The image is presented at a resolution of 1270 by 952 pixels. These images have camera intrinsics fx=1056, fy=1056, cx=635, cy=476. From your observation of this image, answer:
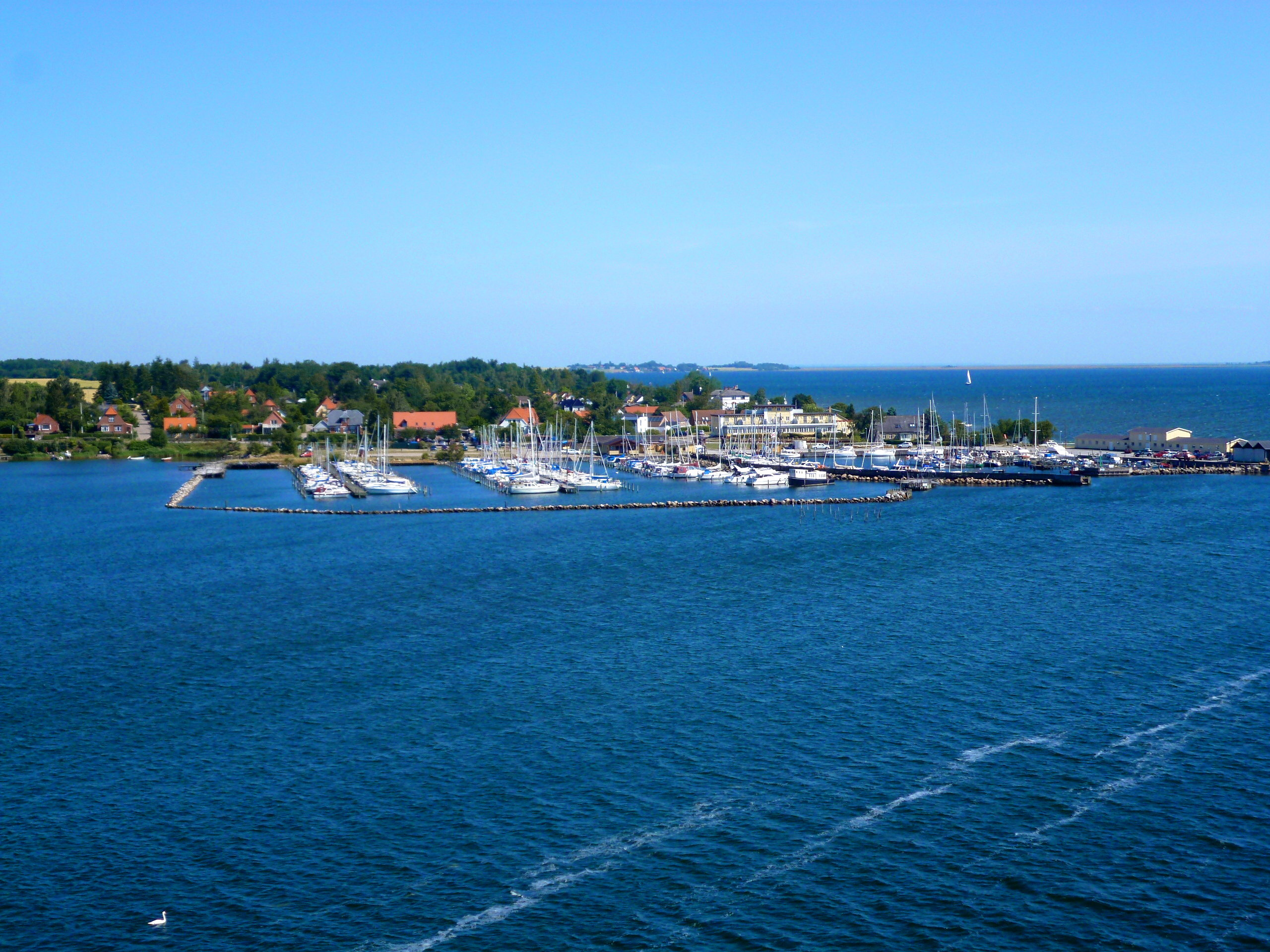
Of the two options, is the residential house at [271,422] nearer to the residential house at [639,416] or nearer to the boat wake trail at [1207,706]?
the residential house at [639,416]

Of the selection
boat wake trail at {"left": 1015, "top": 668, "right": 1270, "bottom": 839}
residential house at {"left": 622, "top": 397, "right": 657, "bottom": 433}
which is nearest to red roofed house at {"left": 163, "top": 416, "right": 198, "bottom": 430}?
residential house at {"left": 622, "top": 397, "right": 657, "bottom": 433}

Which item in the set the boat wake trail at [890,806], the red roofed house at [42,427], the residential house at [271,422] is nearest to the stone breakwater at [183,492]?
the residential house at [271,422]

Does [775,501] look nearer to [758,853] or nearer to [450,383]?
[758,853]

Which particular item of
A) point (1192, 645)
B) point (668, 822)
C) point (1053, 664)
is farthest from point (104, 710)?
point (1192, 645)

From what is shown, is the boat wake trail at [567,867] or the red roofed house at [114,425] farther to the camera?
the red roofed house at [114,425]

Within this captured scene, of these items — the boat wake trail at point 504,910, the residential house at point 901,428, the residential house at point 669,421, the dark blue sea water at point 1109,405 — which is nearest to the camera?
the boat wake trail at point 504,910

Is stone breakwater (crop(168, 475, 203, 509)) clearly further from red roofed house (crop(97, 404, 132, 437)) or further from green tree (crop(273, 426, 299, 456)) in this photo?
red roofed house (crop(97, 404, 132, 437))
